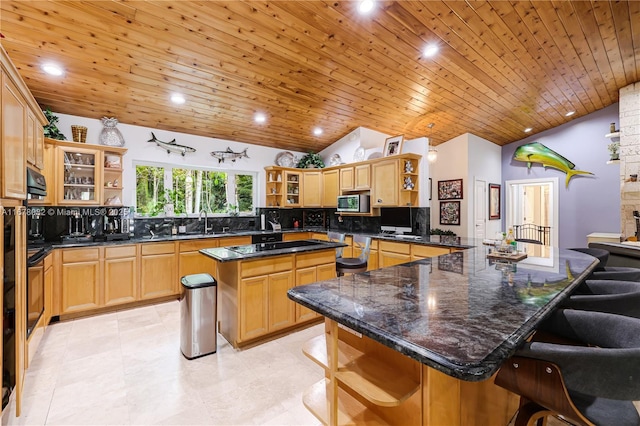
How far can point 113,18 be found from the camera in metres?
2.47

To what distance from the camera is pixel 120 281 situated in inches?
144

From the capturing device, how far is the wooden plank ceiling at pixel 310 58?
2.58 meters

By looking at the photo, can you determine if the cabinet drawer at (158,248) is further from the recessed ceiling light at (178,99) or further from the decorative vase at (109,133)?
the recessed ceiling light at (178,99)

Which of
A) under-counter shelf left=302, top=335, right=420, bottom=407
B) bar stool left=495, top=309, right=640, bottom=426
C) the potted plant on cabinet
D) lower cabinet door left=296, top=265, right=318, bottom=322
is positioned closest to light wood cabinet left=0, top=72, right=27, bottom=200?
under-counter shelf left=302, top=335, right=420, bottom=407

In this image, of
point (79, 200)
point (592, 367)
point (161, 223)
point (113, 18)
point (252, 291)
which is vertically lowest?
→ point (252, 291)

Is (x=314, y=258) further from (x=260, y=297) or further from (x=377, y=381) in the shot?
(x=377, y=381)

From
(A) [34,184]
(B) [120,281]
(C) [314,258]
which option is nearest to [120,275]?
(B) [120,281]

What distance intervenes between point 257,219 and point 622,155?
6578mm

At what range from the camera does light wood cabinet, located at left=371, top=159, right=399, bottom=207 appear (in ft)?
15.5

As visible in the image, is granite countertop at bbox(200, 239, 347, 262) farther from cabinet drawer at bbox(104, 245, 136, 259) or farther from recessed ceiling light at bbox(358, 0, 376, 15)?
recessed ceiling light at bbox(358, 0, 376, 15)

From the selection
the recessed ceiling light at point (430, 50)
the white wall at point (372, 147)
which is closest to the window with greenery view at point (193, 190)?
the white wall at point (372, 147)

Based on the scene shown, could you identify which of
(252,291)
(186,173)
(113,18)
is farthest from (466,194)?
(113,18)

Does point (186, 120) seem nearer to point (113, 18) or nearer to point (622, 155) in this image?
point (113, 18)

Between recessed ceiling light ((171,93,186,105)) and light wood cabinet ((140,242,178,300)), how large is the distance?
1.95m
